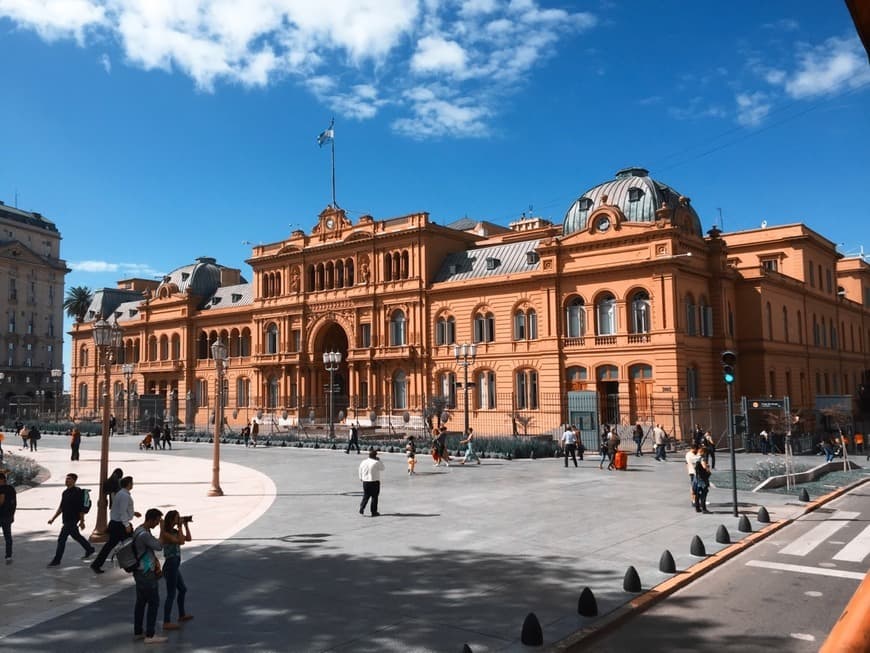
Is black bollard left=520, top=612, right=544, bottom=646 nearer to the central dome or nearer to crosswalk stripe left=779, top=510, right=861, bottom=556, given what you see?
crosswalk stripe left=779, top=510, right=861, bottom=556

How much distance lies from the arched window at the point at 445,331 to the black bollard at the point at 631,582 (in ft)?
131

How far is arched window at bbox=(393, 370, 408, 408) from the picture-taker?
5265 cm

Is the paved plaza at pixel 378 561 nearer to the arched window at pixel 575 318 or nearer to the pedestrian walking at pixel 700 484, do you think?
the pedestrian walking at pixel 700 484

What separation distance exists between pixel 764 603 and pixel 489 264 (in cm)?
4121

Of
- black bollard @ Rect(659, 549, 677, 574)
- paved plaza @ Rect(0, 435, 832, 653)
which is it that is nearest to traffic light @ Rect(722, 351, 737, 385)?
paved plaza @ Rect(0, 435, 832, 653)

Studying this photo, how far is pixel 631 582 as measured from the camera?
10.5 m

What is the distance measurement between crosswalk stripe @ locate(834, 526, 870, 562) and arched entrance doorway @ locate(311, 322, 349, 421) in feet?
147

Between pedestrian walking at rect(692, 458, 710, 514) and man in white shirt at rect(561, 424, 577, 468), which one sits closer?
pedestrian walking at rect(692, 458, 710, 514)

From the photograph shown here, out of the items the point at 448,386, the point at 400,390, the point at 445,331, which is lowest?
the point at 400,390

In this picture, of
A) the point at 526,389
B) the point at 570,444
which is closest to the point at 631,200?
the point at 526,389

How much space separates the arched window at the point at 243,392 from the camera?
2542 inches

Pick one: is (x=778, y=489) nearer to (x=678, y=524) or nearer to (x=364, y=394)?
(x=678, y=524)

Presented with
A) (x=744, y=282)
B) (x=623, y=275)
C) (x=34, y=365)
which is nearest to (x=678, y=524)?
(x=623, y=275)

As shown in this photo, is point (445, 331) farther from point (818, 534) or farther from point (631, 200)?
point (818, 534)
